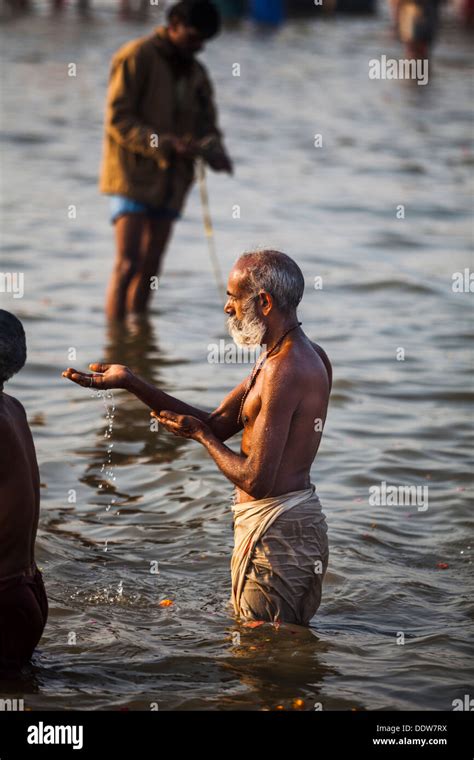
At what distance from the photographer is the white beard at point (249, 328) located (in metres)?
4.89

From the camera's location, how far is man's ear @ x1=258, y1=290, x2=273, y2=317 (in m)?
4.86

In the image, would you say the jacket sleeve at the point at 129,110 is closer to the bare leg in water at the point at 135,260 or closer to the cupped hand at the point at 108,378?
the bare leg in water at the point at 135,260

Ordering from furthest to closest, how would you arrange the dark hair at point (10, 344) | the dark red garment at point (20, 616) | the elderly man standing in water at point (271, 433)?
1. the elderly man standing in water at point (271, 433)
2. the dark red garment at point (20, 616)
3. the dark hair at point (10, 344)

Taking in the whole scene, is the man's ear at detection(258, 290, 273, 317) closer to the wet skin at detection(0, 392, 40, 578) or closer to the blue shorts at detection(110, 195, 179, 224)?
the wet skin at detection(0, 392, 40, 578)

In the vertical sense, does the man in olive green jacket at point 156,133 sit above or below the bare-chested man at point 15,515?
above

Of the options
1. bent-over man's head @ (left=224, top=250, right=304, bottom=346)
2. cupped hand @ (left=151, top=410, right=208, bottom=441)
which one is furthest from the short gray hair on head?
cupped hand @ (left=151, top=410, right=208, bottom=441)

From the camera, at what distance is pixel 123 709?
186 inches

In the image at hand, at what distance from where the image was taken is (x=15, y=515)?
456 centimetres

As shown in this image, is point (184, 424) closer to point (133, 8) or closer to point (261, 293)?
point (261, 293)

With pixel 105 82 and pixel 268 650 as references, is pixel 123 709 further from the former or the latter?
pixel 105 82

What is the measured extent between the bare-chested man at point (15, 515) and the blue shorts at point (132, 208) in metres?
4.39

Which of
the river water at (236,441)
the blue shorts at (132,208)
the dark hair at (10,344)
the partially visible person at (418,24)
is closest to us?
the dark hair at (10,344)

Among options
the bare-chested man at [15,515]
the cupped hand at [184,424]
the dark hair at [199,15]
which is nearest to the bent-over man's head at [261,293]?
the cupped hand at [184,424]
